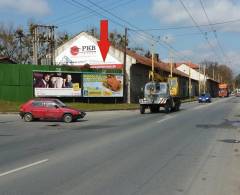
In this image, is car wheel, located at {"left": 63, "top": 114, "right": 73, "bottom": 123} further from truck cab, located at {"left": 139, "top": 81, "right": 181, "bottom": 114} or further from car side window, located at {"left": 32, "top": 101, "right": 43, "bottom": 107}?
truck cab, located at {"left": 139, "top": 81, "right": 181, "bottom": 114}

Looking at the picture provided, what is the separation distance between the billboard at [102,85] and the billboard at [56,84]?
36.9 inches

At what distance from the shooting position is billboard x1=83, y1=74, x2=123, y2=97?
164ft

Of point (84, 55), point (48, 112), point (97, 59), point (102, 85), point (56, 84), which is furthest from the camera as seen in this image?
point (84, 55)

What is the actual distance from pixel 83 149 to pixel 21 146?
2.26 m

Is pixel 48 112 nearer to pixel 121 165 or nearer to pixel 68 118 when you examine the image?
pixel 68 118

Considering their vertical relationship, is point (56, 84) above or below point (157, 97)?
above

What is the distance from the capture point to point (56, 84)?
158ft

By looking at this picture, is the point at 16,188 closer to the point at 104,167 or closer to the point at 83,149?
the point at 104,167

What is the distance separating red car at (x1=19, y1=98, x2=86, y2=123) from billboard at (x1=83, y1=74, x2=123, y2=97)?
20.6 meters

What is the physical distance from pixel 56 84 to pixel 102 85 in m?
5.19

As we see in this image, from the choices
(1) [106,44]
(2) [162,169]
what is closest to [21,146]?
(2) [162,169]

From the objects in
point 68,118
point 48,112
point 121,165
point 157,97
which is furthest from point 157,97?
point 121,165

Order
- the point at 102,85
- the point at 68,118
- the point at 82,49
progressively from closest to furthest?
1. the point at 68,118
2. the point at 102,85
3. the point at 82,49

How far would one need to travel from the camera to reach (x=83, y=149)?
14.4 meters
